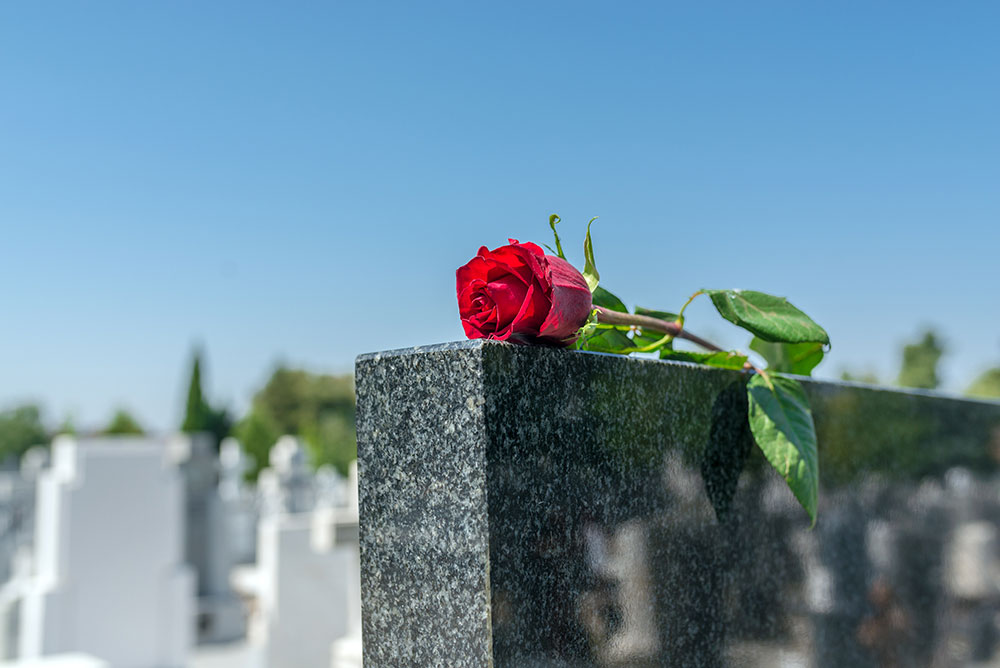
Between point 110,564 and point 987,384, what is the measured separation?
1100 centimetres

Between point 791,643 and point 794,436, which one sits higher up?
point 794,436

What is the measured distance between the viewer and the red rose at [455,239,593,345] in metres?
0.94

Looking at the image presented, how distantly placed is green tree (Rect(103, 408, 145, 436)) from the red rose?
24419mm

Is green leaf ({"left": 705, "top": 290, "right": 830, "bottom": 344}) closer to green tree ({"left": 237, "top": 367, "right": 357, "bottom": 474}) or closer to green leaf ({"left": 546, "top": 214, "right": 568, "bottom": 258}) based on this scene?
green leaf ({"left": 546, "top": 214, "right": 568, "bottom": 258})

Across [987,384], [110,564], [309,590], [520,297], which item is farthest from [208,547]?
[987,384]

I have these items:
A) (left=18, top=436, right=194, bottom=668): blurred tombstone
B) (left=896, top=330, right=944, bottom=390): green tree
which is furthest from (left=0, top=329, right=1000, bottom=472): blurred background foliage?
(left=18, top=436, right=194, bottom=668): blurred tombstone

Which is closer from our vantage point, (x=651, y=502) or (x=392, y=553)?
(x=392, y=553)

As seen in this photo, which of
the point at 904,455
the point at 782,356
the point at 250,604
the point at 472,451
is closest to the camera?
the point at 472,451

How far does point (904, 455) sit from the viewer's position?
2.00m

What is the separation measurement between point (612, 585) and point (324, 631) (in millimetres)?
5048

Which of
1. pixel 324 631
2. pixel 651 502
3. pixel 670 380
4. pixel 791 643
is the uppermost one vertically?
pixel 670 380

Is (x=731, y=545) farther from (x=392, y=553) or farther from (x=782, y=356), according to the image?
(x=392, y=553)

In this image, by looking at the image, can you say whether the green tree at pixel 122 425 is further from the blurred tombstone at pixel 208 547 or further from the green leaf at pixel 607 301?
the green leaf at pixel 607 301

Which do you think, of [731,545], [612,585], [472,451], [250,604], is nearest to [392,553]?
[472,451]
